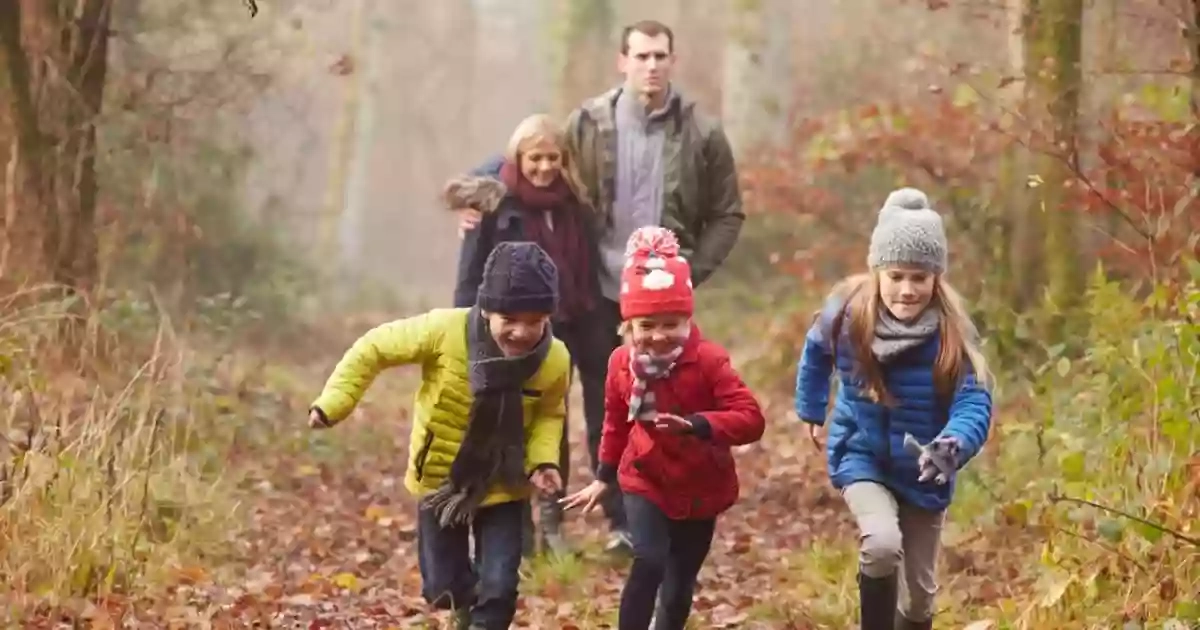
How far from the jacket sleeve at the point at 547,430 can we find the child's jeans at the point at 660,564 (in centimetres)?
37

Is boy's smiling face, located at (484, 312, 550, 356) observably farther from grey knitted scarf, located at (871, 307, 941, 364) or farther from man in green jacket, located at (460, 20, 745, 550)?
man in green jacket, located at (460, 20, 745, 550)

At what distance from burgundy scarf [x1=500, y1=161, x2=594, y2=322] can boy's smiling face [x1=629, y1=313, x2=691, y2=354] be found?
1850mm

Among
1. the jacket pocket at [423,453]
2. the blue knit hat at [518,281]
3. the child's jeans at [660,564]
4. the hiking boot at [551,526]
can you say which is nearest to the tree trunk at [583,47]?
the hiking boot at [551,526]

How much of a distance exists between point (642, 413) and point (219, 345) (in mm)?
8915

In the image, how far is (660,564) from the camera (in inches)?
239

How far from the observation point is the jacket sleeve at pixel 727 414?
6.00m

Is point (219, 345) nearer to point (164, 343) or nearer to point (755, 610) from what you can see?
point (164, 343)

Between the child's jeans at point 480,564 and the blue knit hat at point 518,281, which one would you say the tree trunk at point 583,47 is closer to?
the child's jeans at point 480,564

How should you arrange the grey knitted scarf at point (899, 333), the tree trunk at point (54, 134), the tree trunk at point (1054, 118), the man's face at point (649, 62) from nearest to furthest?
the grey knitted scarf at point (899, 333) → the man's face at point (649, 62) → the tree trunk at point (1054, 118) → the tree trunk at point (54, 134)

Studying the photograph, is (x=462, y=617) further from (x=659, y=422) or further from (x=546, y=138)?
(x=546, y=138)

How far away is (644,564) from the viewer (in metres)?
6.05

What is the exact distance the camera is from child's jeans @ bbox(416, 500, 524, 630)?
6.32 meters

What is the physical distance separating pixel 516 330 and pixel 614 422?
0.54 metres

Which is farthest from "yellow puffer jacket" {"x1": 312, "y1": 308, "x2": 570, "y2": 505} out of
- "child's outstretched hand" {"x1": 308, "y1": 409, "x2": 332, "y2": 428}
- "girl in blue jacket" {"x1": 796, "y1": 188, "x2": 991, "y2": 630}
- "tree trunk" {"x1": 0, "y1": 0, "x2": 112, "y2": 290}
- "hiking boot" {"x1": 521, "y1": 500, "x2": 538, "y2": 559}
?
"tree trunk" {"x1": 0, "y1": 0, "x2": 112, "y2": 290}
